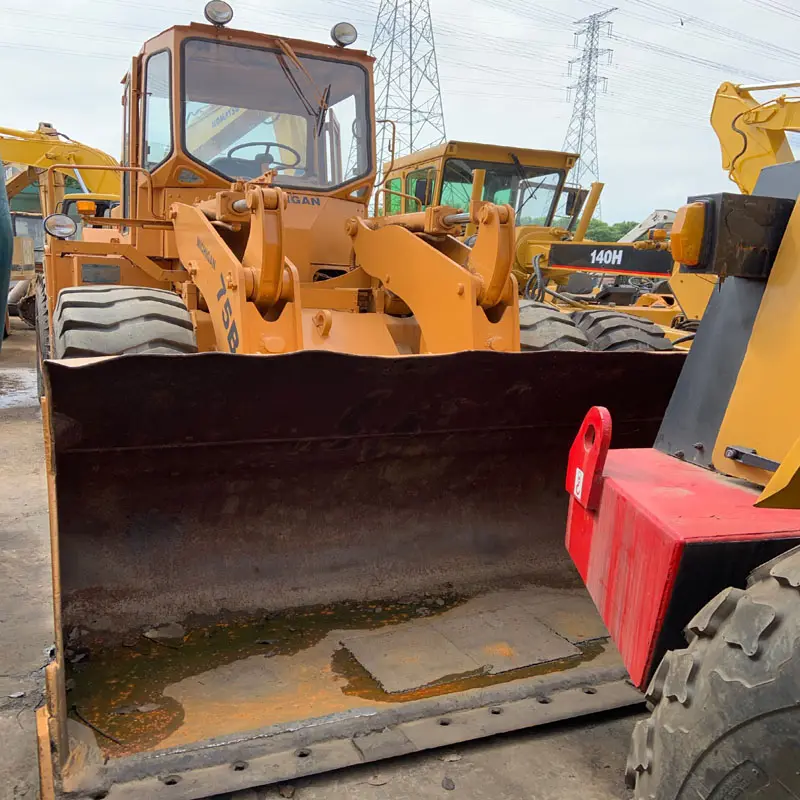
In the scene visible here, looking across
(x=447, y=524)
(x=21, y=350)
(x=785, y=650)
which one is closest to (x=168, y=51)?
(x=447, y=524)

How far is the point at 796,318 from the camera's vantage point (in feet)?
6.05

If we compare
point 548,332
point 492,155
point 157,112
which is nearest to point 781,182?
point 548,332

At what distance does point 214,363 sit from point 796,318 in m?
1.72

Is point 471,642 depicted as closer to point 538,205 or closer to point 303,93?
point 303,93

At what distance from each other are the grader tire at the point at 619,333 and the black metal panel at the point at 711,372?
2304 millimetres

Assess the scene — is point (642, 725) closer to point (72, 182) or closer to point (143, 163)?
point (143, 163)

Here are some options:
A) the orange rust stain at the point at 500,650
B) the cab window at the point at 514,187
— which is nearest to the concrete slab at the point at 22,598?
the orange rust stain at the point at 500,650

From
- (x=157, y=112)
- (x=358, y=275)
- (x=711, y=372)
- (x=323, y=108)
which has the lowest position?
(x=358, y=275)

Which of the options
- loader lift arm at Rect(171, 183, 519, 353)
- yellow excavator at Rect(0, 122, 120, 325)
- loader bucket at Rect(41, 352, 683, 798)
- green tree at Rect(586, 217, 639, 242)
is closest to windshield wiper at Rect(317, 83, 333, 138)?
loader lift arm at Rect(171, 183, 519, 353)

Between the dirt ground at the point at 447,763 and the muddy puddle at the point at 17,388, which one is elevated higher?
the dirt ground at the point at 447,763

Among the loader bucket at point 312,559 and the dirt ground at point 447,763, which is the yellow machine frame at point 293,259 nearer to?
the loader bucket at point 312,559

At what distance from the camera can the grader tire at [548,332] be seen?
4395mm

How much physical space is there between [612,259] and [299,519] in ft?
14.2

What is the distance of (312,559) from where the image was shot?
3217 mm
